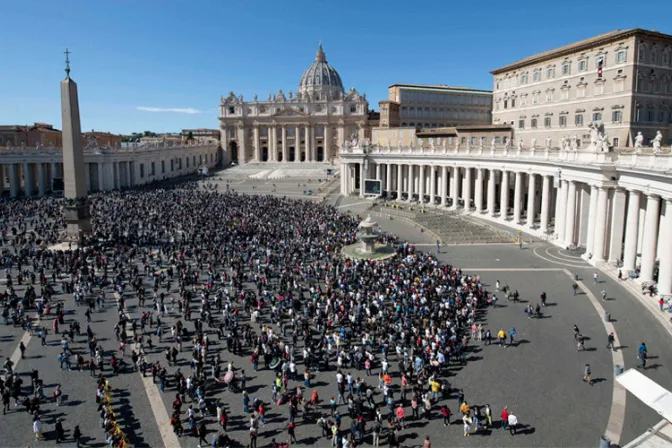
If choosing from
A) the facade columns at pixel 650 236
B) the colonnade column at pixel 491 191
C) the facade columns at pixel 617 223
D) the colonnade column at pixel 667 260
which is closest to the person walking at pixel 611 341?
the colonnade column at pixel 667 260

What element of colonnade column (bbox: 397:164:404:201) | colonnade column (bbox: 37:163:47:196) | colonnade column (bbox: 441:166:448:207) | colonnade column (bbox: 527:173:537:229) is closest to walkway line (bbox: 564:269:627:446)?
colonnade column (bbox: 527:173:537:229)

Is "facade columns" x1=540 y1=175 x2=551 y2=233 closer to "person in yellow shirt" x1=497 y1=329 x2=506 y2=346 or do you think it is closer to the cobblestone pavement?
the cobblestone pavement

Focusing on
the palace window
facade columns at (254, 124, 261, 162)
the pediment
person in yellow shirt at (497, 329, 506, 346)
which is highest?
the pediment

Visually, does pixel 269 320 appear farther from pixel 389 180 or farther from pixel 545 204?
pixel 389 180

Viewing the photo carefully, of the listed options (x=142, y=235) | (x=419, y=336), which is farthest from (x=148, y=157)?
(x=419, y=336)

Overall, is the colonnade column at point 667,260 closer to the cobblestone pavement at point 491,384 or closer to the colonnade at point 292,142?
the cobblestone pavement at point 491,384

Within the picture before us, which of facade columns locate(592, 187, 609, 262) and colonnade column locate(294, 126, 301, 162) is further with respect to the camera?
colonnade column locate(294, 126, 301, 162)

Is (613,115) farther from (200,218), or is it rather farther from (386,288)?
(200,218)
